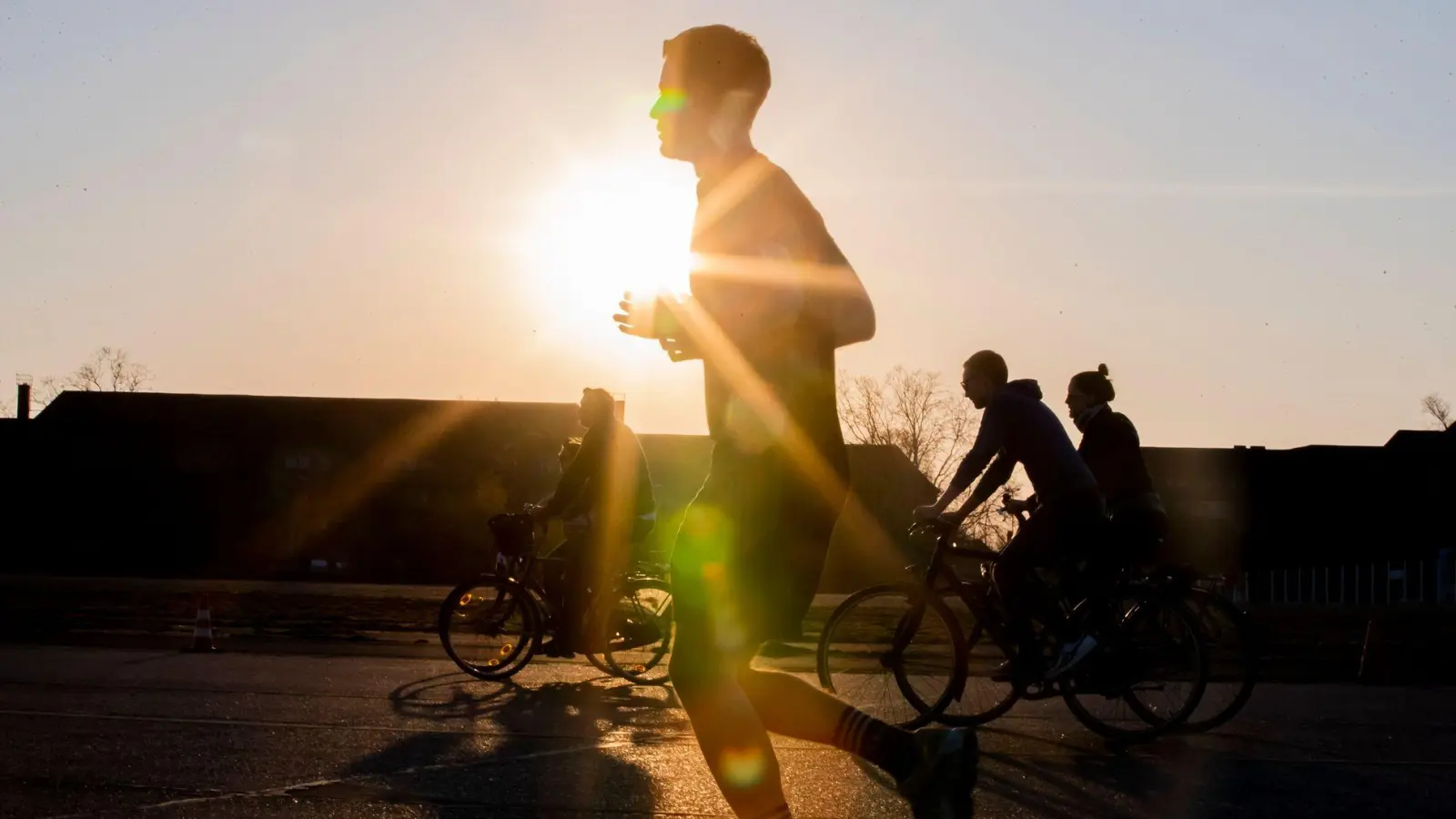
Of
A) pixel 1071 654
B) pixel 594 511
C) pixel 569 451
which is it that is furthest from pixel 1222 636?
pixel 569 451

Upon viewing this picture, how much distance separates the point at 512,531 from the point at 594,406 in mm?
980

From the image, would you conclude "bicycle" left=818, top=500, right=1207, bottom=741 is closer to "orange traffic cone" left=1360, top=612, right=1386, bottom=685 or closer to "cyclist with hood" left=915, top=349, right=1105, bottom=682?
"cyclist with hood" left=915, top=349, right=1105, bottom=682

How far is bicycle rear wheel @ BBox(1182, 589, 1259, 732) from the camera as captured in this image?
8.30 meters

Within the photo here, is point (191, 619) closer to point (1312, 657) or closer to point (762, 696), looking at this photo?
point (1312, 657)

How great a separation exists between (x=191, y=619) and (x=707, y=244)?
1829 centimetres

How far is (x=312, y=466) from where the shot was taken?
7606 cm

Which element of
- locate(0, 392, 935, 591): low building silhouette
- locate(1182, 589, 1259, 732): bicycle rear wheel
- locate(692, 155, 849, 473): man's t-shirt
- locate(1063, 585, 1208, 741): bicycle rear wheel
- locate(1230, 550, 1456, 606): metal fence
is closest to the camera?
locate(692, 155, 849, 473): man's t-shirt

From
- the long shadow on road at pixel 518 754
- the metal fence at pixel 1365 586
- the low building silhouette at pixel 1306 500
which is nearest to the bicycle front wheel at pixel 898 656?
the long shadow on road at pixel 518 754

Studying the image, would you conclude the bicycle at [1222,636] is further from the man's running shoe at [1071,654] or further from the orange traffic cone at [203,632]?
the orange traffic cone at [203,632]

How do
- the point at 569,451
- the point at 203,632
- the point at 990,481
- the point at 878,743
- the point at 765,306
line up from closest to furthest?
the point at 765,306, the point at 878,743, the point at 990,481, the point at 569,451, the point at 203,632

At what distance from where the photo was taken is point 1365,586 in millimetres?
61281

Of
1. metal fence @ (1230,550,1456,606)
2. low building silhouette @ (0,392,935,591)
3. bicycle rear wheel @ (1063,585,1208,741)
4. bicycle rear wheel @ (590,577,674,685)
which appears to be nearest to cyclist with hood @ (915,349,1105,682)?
bicycle rear wheel @ (1063,585,1208,741)

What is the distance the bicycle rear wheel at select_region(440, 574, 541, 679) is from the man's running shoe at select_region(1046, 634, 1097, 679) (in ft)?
13.4

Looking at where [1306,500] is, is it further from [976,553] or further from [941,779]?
[941,779]
